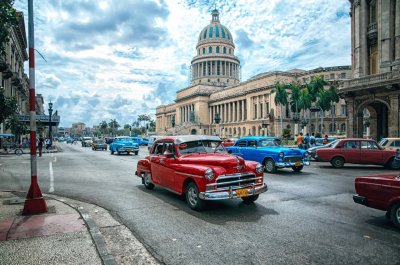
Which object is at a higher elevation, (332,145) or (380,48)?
(380,48)

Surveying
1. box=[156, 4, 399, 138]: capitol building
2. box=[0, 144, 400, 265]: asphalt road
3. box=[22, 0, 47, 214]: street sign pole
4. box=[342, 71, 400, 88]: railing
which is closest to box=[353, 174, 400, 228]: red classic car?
box=[0, 144, 400, 265]: asphalt road

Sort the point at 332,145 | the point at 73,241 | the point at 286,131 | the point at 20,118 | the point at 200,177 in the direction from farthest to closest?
the point at 286,131
the point at 20,118
the point at 332,145
the point at 200,177
the point at 73,241

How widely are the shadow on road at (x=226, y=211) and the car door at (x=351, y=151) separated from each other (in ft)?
34.7

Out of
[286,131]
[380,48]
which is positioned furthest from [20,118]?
[286,131]

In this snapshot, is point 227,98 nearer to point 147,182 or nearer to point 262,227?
point 147,182

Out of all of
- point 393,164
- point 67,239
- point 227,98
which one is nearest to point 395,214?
point 67,239

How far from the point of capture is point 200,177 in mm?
6840

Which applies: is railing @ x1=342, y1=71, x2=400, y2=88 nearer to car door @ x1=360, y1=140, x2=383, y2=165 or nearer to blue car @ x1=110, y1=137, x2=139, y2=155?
car door @ x1=360, y1=140, x2=383, y2=165

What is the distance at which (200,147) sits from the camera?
8383 millimetres

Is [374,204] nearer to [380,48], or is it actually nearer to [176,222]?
[176,222]

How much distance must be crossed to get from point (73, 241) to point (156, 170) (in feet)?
13.4

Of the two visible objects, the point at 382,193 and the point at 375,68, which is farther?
the point at 375,68

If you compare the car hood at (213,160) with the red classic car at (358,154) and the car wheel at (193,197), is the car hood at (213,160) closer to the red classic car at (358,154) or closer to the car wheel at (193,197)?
the car wheel at (193,197)

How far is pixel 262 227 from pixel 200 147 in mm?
3137
